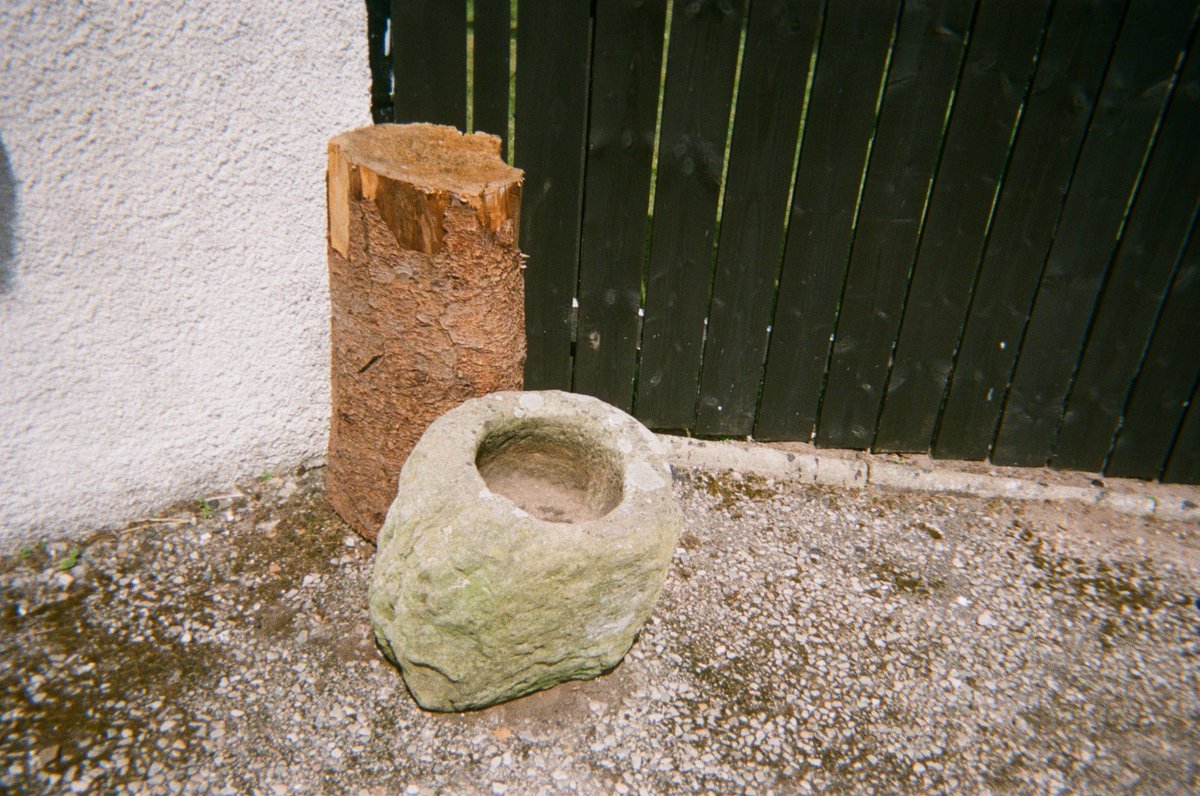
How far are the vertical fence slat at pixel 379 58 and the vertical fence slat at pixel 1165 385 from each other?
266cm

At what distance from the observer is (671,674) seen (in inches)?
91.8

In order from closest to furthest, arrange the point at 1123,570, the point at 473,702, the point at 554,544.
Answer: the point at 554,544 → the point at 473,702 → the point at 1123,570

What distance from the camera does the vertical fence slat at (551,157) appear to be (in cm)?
257

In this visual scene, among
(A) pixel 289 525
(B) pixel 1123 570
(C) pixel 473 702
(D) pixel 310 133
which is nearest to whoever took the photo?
(C) pixel 473 702

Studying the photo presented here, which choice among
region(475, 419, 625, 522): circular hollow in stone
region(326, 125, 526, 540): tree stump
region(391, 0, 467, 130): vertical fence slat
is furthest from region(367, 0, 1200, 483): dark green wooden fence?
region(475, 419, 625, 522): circular hollow in stone

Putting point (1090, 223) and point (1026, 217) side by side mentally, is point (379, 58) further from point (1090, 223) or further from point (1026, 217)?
point (1090, 223)

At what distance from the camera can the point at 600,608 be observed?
200 centimetres

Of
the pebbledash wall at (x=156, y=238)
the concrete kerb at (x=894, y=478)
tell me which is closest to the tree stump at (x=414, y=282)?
the pebbledash wall at (x=156, y=238)

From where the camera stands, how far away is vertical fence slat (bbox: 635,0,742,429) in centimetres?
261

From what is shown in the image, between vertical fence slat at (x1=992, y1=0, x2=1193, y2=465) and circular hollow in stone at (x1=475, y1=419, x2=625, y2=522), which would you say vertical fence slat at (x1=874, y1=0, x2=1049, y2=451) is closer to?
vertical fence slat at (x1=992, y1=0, x2=1193, y2=465)

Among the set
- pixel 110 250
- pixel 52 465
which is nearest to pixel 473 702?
pixel 52 465

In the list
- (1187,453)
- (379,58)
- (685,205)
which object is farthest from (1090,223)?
(379,58)

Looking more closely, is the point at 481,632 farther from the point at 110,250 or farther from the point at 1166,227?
the point at 1166,227

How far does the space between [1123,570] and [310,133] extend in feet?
9.51
